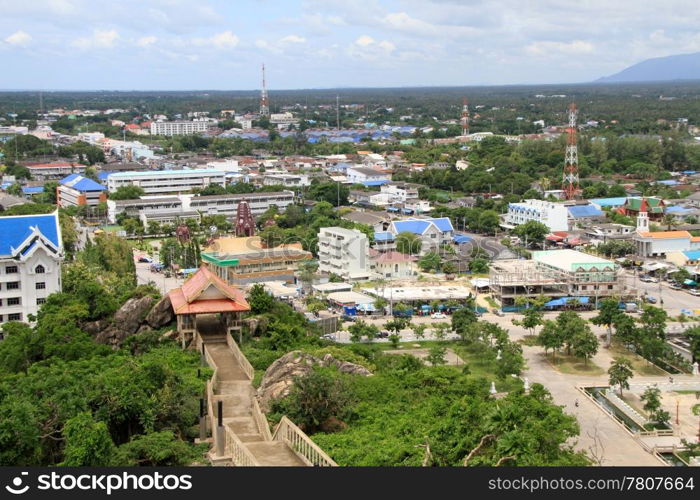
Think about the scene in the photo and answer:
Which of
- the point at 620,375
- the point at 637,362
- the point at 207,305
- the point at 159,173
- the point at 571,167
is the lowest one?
the point at 637,362

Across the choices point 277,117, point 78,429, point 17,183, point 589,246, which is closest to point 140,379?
point 78,429

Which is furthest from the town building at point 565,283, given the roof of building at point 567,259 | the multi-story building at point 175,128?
the multi-story building at point 175,128

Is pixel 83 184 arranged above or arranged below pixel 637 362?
above

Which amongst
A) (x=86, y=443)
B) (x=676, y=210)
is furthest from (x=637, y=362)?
(x=676, y=210)

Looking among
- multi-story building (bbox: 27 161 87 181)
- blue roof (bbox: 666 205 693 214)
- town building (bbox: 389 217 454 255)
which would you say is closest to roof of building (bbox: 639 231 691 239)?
blue roof (bbox: 666 205 693 214)

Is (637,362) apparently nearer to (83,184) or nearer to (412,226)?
(412,226)

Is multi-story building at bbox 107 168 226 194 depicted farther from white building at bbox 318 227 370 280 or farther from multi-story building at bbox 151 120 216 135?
multi-story building at bbox 151 120 216 135

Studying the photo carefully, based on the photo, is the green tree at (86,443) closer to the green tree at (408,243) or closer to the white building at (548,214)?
the green tree at (408,243)

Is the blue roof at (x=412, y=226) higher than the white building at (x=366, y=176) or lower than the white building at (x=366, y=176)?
lower
